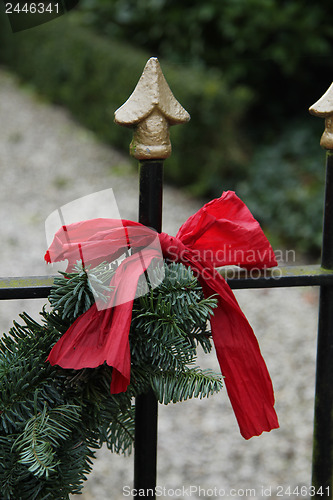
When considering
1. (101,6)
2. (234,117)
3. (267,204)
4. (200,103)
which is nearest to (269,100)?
(234,117)

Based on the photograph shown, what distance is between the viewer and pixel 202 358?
3.19 meters

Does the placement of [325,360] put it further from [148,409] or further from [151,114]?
[151,114]

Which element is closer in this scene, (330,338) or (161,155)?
(161,155)

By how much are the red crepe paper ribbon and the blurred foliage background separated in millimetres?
3398

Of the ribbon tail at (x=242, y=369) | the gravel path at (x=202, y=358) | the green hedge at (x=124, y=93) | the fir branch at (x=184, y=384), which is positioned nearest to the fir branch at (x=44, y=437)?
the fir branch at (x=184, y=384)

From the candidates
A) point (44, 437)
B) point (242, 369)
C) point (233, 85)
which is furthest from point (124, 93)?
point (44, 437)

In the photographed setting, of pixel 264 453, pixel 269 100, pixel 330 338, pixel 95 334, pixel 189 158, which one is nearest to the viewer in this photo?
pixel 95 334

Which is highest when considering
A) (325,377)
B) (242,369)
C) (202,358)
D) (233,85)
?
(242,369)

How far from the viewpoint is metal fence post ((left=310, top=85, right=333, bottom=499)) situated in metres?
0.92

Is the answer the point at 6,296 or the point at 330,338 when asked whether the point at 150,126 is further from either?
the point at 330,338

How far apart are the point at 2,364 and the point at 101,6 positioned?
655 centimetres

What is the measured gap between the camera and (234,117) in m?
5.27

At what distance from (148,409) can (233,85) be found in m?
5.35

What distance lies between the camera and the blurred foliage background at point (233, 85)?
189 inches
